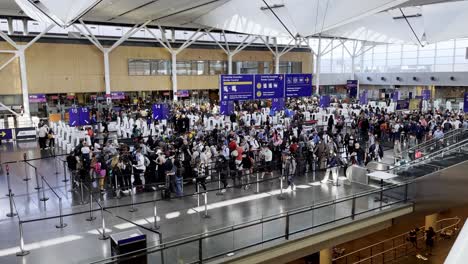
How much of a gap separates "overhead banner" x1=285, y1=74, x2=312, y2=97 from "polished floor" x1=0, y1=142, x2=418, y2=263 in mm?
6267

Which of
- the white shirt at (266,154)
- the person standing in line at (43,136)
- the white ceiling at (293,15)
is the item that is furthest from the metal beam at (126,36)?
the white shirt at (266,154)

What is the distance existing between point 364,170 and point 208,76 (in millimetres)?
28722

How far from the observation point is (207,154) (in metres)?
13.9

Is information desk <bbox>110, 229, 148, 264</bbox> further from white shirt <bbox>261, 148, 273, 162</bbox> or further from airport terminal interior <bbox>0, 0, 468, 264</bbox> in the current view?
white shirt <bbox>261, 148, 273, 162</bbox>

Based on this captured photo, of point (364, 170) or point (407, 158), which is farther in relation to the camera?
point (407, 158)

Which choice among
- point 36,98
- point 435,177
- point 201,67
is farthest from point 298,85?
point 201,67

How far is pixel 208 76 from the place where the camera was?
40.6 meters

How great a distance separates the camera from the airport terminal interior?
955 centimetres

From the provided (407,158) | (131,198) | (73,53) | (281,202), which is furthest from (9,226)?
(73,53)

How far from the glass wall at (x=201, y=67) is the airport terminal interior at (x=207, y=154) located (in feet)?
0.58

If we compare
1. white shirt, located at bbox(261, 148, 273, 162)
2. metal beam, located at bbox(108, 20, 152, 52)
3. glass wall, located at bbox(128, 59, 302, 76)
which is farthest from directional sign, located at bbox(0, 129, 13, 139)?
white shirt, located at bbox(261, 148, 273, 162)

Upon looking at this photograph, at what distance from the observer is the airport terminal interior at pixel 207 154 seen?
31.3 feet

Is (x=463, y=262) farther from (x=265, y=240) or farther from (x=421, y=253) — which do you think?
(x=421, y=253)

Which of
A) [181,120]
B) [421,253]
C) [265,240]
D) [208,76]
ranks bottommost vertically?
[421,253]
